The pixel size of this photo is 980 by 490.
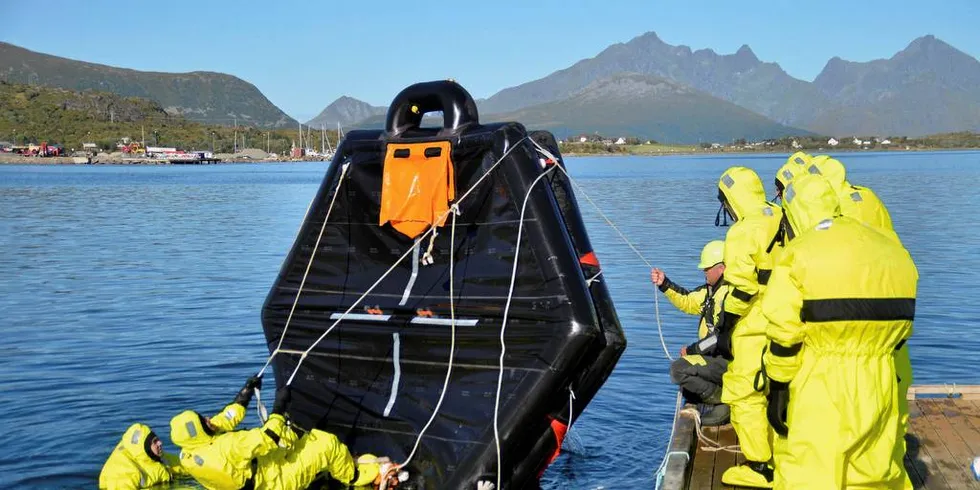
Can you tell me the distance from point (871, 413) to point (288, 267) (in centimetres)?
515

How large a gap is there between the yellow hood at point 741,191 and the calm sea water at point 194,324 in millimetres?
3391

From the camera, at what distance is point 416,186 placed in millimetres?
7922

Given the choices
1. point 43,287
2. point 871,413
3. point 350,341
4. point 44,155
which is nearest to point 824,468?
point 871,413

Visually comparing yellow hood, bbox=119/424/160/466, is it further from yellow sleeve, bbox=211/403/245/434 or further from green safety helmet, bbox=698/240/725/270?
green safety helmet, bbox=698/240/725/270

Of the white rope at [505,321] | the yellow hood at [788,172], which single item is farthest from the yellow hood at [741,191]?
the white rope at [505,321]

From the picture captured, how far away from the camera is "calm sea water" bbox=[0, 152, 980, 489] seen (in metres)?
11.4

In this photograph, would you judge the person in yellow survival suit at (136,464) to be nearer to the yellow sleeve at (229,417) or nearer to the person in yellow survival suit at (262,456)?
the person in yellow survival suit at (262,456)

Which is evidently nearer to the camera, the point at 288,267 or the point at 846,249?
the point at 846,249

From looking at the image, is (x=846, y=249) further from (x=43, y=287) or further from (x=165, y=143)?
(x=165, y=143)

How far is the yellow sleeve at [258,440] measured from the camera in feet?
23.4

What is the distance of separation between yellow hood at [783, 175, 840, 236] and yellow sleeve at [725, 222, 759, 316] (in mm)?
588

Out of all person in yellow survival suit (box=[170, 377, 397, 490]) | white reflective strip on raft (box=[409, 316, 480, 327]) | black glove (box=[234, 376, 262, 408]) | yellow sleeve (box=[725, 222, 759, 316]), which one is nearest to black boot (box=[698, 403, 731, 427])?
yellow sleeve (box=[725, 222, 759, 316])

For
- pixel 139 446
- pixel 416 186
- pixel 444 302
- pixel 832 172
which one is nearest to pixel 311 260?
pixel 416 186

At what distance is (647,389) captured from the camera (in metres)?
13.7
